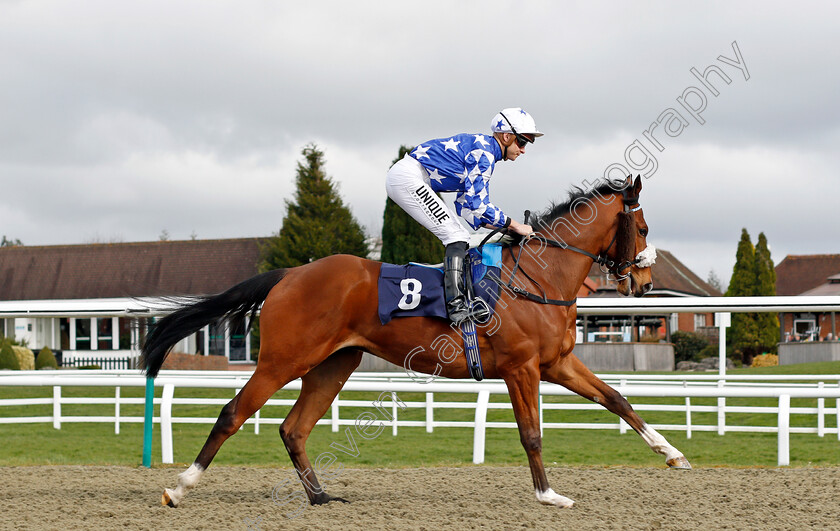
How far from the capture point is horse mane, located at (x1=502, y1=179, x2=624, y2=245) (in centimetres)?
500

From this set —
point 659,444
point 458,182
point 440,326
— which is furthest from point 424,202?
point 659,444

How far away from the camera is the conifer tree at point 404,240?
961 inches

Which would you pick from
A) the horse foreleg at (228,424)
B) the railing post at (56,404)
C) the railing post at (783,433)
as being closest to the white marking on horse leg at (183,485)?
the horse foreleg at (228,424)

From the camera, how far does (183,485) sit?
4.61 m

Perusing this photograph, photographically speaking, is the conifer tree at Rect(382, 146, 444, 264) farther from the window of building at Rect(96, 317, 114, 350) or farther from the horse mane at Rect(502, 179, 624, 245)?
the horse mane at Rect(502, 179, 624, 245)

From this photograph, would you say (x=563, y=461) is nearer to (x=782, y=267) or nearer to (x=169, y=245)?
(x=169, y=245)

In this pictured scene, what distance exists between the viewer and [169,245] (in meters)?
32.3

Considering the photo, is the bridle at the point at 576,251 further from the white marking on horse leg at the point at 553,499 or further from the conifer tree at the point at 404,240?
the conifer tree at the point at 404,240

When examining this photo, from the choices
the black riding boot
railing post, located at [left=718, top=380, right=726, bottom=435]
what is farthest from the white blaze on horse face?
railing post, located at [left=718, top=380, right=726, bottom=435]

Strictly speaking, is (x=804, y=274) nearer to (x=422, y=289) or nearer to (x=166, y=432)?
(x=166, y=432)

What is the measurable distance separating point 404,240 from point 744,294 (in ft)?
39.9

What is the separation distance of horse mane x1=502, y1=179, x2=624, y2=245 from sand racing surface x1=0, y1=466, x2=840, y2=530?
62.6 inches

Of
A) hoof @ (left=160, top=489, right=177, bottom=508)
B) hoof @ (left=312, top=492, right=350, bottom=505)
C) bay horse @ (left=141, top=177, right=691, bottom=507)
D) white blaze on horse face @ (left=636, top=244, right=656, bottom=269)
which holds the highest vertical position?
white blaze on horse face @ (left=636, top=244, right=656, bottom=269)

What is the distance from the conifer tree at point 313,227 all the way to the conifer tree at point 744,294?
41.0 ft
